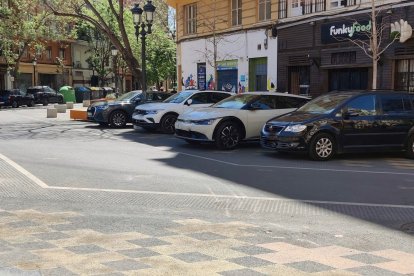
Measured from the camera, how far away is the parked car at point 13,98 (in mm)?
41250

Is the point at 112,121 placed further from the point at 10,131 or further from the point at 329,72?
the point at 329,72

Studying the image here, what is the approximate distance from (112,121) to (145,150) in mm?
7147

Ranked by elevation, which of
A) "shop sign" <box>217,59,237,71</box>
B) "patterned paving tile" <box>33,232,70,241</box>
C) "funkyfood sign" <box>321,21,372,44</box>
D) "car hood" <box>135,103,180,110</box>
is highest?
"funkyfood sign" <box>321,21,372,44</box>

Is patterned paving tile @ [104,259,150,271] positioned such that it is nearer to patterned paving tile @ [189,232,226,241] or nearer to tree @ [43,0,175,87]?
patterned paving tile @ [189,232,226,241]

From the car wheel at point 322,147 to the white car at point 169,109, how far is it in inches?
244

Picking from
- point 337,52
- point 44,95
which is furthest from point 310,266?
point 44,95

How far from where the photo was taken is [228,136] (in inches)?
529

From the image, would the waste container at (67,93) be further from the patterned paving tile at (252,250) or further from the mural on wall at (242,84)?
the patterned paving tile at (252,250)

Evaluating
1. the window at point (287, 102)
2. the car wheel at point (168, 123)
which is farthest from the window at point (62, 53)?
the window at point (287, 102)

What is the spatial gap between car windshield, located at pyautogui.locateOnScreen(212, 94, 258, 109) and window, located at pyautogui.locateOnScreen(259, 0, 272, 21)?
1046 centimetres

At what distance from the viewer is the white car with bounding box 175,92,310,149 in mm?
13250

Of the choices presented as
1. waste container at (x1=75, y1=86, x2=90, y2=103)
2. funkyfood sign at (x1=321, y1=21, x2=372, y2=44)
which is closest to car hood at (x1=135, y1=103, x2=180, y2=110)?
funkyfood sign at (x1=321, y1=21, x2=372, y2=44)

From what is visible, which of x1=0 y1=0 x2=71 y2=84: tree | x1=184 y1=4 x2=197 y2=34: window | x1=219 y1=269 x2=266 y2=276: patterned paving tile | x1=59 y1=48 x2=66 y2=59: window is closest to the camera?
x1=219 y1=269 x2=266 y2=276: patterned paving tile

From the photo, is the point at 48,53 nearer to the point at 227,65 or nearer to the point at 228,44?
the point at 227,65
